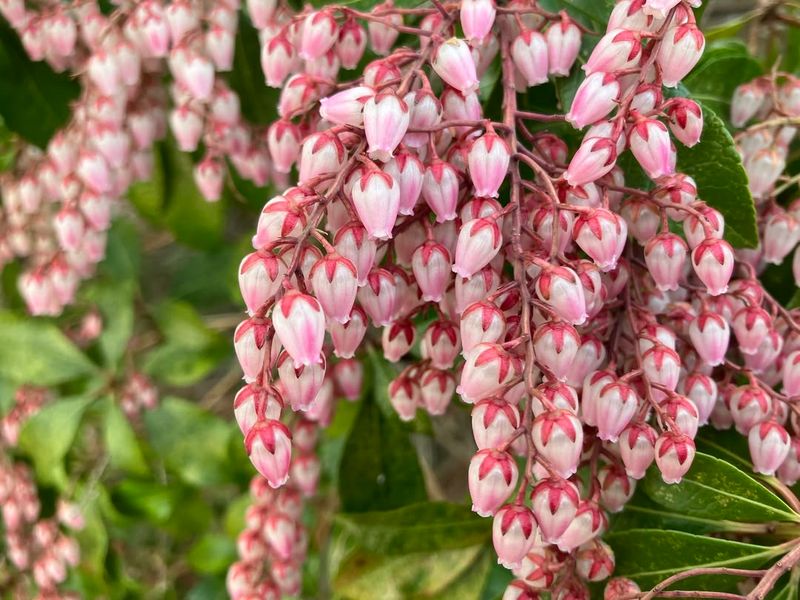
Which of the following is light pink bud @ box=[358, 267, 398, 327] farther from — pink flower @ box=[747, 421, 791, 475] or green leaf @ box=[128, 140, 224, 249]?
green leaf @ box=[128, 140, 224, 249]

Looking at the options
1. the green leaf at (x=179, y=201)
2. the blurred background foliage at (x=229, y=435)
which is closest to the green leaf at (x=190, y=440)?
the blurred background foliage at (x=229, y=435)

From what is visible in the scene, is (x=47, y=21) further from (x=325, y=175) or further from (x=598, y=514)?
(x=598, y=514)

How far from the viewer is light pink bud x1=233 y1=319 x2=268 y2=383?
2.12 ft

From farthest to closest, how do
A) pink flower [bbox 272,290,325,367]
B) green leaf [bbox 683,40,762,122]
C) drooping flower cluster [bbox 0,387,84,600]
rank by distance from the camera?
1. drooping flower cluster [bbox 0,387,84,600]
2. green leaf [bbox 683,40,762,122]
3. pink flower [bbox 272,290,325,367]

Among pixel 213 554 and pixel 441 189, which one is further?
pixel 213 554

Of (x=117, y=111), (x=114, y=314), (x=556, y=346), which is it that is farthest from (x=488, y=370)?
(x=114, y=314)

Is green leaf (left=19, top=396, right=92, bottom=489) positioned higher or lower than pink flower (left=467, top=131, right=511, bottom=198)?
lower

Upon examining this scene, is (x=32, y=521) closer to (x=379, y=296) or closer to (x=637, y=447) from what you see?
(x=379, y=296)

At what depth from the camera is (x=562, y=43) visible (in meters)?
0.85

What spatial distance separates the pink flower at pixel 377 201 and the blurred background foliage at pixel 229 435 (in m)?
0.32

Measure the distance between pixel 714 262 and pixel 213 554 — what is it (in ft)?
3.94

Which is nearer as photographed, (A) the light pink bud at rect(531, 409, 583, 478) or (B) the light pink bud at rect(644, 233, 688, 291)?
(A) the light pink bud at rect(531, 409, 583, 478)

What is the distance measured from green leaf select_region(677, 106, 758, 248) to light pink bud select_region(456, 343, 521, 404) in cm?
35

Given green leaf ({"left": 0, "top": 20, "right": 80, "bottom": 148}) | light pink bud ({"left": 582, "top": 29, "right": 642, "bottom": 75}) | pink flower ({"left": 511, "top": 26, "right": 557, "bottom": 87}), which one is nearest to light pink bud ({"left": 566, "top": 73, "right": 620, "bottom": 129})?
light pink bud ({"left": 582, "top": 29, "right": 642, "bottom": 75})
